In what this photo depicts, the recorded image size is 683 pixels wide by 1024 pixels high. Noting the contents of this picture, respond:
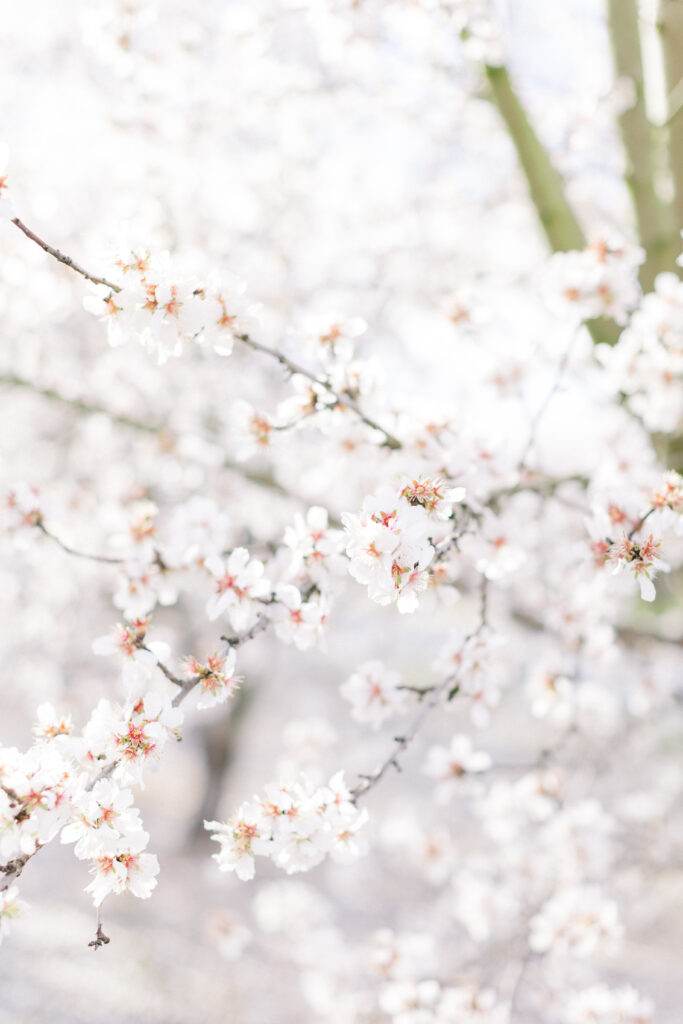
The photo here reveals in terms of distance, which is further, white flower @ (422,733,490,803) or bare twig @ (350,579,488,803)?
white flower @ (422,733,490,803)

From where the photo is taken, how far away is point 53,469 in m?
6.76

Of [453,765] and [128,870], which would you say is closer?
[128,870]

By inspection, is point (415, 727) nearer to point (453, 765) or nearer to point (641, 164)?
point (453, 765)

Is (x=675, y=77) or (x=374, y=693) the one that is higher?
(x=675, y=77)

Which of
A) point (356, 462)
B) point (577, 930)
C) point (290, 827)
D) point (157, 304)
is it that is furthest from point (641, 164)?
point (577, 930)

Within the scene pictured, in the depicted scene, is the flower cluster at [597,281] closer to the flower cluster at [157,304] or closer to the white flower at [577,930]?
the flower cluster at [157,304]

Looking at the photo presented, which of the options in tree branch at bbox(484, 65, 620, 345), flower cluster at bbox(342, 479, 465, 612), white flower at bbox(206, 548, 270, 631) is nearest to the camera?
flower cluster at bbox(342, 479, 465, 612)

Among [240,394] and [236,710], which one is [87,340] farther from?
[236,710]

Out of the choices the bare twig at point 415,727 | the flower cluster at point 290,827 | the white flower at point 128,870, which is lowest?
the white flower at point 128,870

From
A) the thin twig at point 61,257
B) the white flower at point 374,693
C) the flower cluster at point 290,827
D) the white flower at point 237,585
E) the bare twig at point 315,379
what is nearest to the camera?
the thin twig at point 61,257

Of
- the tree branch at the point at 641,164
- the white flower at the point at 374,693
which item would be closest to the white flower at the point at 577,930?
the white flower at the point at 374,693

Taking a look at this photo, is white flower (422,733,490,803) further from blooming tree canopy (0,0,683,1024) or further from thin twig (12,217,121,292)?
thin twig (12,217,121,292)

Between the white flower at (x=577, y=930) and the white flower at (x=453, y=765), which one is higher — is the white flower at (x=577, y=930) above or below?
below

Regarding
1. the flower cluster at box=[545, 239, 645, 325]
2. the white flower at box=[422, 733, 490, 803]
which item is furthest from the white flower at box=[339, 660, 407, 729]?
the flower cluster at box=[545, 239, 645, 325]
